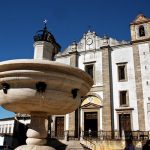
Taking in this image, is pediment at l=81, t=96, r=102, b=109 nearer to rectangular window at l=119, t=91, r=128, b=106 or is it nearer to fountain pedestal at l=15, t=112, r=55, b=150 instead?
rectangular window at l=119, t=91, r=128, b=106

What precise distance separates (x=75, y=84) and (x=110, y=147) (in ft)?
40.7

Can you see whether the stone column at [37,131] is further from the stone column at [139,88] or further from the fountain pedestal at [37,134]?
the stone column at [139,88]

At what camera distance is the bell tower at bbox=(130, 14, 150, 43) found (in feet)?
77.4

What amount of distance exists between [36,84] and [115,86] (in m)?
17.5

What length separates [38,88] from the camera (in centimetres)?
644

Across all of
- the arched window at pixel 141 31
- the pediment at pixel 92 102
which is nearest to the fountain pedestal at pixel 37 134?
the pediment at pixel 92 102

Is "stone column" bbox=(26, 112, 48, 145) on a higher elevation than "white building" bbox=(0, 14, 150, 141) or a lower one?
lower

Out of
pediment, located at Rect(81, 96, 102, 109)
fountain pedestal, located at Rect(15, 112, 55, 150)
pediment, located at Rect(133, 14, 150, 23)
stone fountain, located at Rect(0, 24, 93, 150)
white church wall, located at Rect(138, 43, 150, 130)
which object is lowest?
fountain pedestal, located at Rect(15, 112, 55, 150)

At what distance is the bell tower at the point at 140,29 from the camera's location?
23595 millimetres

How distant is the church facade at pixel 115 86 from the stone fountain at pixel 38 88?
1510 centimetres

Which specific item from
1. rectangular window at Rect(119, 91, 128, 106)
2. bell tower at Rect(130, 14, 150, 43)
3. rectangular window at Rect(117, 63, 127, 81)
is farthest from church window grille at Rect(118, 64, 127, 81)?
bell tower at Rect(130, 14, 150, 43)

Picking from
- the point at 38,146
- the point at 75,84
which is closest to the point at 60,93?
the point at 75,84

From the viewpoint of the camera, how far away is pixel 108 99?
2258 centimetres

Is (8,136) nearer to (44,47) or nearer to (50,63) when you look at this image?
(44,47)
